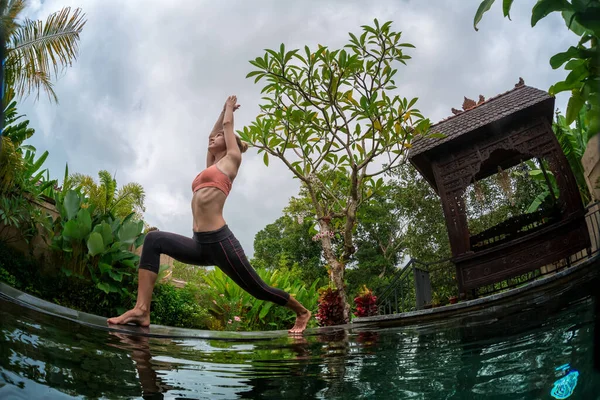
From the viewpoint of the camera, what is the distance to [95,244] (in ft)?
22.8

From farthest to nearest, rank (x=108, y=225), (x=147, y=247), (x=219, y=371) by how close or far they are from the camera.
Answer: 1. (x=108, y=225)
2. (x=147, y=247)
3. (x=219, y=371)

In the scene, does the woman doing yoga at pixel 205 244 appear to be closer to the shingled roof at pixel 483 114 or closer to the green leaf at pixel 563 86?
the green leaf at pixel 563 86

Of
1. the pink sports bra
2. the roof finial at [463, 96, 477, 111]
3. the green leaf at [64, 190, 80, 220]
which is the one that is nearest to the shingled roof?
the roof finial at [463, 96, 477, 111]

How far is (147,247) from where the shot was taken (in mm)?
3244

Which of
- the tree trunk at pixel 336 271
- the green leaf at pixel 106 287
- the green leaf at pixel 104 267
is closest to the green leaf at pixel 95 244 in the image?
the green leaf at pixel 104 267

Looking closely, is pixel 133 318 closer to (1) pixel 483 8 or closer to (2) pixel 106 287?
(1) pixel 483 8

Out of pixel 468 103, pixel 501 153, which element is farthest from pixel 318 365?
pixel 468 103

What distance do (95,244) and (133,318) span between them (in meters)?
4.22

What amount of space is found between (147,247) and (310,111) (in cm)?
454

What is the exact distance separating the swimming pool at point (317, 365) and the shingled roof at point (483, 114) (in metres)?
4.75

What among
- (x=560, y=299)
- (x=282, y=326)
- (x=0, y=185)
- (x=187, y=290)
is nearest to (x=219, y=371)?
(x=560, y=299)

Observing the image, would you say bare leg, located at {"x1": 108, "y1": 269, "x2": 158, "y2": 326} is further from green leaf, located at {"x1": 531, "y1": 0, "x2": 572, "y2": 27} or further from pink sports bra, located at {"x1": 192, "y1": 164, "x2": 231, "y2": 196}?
green leaf, located at {"x1": 531, "y1": 0, "x2": 572, "y2": 27}

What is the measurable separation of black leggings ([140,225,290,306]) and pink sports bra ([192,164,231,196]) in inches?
11.0

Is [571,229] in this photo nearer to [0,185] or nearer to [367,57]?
[367,57]
